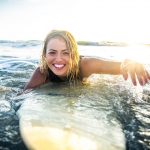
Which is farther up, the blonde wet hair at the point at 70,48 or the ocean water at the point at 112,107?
the blonde wet hair at the point at 70,48

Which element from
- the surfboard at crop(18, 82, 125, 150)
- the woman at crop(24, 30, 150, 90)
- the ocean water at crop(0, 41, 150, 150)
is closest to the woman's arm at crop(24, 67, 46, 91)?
the woman at crop(24, 30, 150, 90)

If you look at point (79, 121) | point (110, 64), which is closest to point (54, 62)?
point (110, 64)

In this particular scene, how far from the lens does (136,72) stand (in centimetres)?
257

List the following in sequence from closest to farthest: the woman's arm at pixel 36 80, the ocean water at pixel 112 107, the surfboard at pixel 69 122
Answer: the surfboard at pixel 69 122 < the ocean water at pixel 112 107 < the woman's arm at pixel 36 80

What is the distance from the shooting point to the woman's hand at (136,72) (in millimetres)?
2508

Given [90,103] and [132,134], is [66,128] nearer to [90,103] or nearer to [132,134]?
[132,134]

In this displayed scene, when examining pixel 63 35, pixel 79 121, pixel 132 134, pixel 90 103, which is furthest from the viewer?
pixel 63 35

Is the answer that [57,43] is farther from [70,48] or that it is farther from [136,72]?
[136,72]

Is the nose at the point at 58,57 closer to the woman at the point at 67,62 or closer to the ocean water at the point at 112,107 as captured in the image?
the woman at the point at 67,62

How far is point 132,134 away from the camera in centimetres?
237

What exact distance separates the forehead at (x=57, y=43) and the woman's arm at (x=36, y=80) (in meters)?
0.62

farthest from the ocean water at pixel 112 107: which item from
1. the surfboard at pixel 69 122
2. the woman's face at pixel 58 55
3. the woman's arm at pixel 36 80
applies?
the woman's face at pixel 58 55

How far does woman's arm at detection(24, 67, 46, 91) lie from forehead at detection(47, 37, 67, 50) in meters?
0.62

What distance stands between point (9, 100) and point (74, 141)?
1.60 metres
